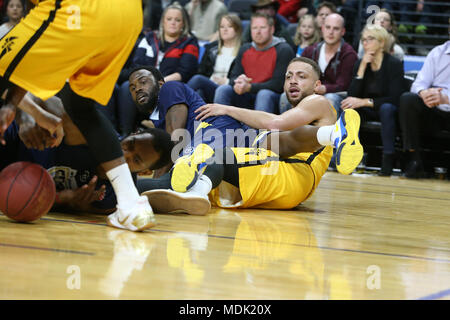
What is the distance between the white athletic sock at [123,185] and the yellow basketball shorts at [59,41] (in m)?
0.31

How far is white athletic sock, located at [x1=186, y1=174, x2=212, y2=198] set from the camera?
3.30m

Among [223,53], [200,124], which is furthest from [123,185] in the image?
[223,53]

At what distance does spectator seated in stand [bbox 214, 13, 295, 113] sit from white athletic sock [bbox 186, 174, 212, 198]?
8.97ft

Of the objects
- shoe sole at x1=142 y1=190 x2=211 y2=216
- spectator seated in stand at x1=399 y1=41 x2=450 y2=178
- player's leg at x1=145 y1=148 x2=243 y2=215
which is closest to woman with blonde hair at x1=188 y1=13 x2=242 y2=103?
spectator seated in stand at x1=399 y1=41 x2=450 y2=178

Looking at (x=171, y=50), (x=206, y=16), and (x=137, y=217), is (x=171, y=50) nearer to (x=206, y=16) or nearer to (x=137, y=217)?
(x=206, y=16)

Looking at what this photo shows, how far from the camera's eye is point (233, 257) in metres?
2.23

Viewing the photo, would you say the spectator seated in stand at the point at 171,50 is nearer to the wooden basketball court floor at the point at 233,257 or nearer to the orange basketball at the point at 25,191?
the wooden basketball court floor at the point at 233,257

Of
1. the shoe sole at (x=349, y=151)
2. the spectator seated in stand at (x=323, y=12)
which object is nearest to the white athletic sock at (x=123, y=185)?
the shoe sole at (x=349, y=151)

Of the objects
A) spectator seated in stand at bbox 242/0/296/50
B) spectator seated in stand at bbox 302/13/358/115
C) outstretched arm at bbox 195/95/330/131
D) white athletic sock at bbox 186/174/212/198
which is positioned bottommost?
white athletic sock at bbox 186/174/212/198

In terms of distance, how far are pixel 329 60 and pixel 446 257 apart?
4220mm

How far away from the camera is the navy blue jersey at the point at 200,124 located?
12.8 feet

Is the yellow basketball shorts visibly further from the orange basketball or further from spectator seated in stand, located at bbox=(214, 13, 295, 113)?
spectator seated in stand, located at bbox=(214, 13, 295, 113)

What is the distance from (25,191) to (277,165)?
1.53m
